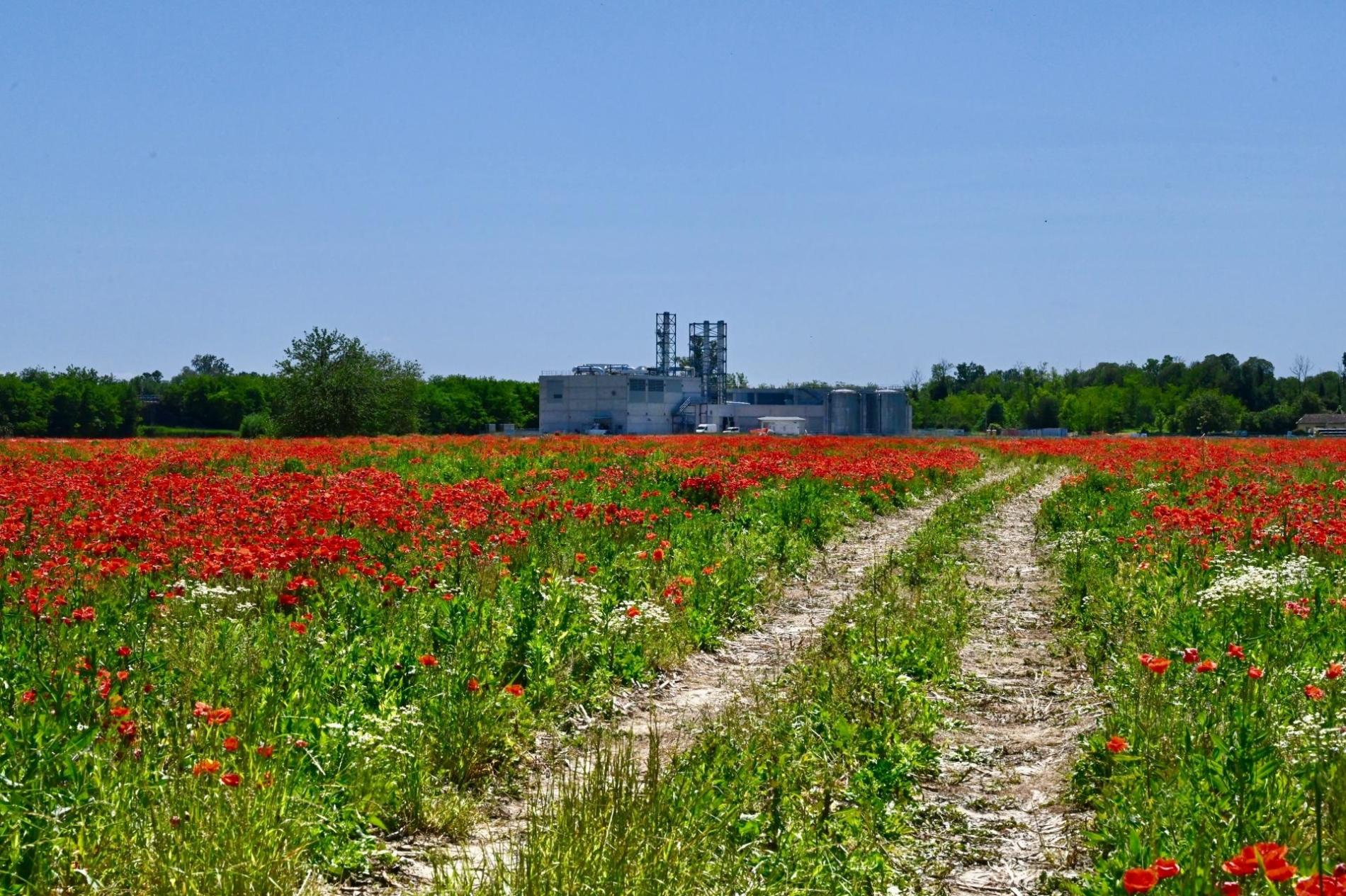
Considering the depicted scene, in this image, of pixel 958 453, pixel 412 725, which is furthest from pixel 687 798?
pixel 958 453

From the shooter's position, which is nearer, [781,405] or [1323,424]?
[1323,424]

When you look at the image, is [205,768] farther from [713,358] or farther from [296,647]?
[713,358]

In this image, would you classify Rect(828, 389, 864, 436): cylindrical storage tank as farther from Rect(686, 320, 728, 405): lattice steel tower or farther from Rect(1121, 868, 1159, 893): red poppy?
Rect(1121, 868, 1159, 893): red poppy

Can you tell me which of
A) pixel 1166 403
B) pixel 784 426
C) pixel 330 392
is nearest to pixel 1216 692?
pixel 330 392

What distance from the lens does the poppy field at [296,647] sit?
409 centimetres

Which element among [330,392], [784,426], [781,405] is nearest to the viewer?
[330,392]

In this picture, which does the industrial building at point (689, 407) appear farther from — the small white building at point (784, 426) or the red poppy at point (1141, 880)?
the red poppy at point (1141, 880)

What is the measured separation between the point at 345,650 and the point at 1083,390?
141 m

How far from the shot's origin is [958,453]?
33625mm

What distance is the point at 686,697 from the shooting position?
7703 mm

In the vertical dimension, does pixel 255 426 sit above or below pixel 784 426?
above

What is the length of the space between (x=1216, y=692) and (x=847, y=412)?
85.4 meters

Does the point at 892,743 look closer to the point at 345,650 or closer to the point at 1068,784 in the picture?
the point at 1068,784

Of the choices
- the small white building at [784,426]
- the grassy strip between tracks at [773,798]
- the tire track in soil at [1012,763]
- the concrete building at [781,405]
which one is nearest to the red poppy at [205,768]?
the grassy strip between tracks at [773,798]
